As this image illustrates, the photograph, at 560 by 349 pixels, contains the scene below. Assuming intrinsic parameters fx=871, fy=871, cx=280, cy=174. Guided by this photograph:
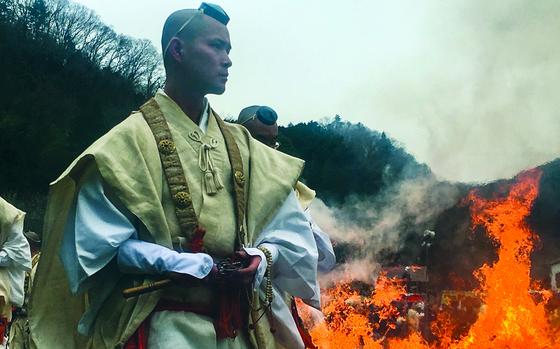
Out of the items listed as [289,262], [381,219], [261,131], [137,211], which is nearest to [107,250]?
[137,211]

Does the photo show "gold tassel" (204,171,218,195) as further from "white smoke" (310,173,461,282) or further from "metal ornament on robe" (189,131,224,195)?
"white smoke" (310,173,461,282)

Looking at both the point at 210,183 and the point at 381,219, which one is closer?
the point at 210,183

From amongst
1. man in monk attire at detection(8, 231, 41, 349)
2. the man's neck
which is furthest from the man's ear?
man in monk attire at detection(8, 231, 41, 349)

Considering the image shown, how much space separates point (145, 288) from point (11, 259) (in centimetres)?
801

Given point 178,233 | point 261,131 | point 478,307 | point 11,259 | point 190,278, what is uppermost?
point 261,131

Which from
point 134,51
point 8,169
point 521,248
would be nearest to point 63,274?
point 521,248

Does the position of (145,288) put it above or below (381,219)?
below

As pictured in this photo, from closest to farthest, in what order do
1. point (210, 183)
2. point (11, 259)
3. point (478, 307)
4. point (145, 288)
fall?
point (145, 288) < point (210, 183) < point (11, 259) < point (478, 307)

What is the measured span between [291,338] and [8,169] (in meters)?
36.1

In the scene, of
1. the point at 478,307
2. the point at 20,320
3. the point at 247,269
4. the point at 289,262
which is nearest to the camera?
the point at 247,269

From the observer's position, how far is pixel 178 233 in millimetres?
3658

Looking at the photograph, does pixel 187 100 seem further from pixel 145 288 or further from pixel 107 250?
pixel 145 288

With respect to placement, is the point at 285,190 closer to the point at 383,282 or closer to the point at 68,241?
the point at 68,241

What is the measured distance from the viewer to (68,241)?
366cm
